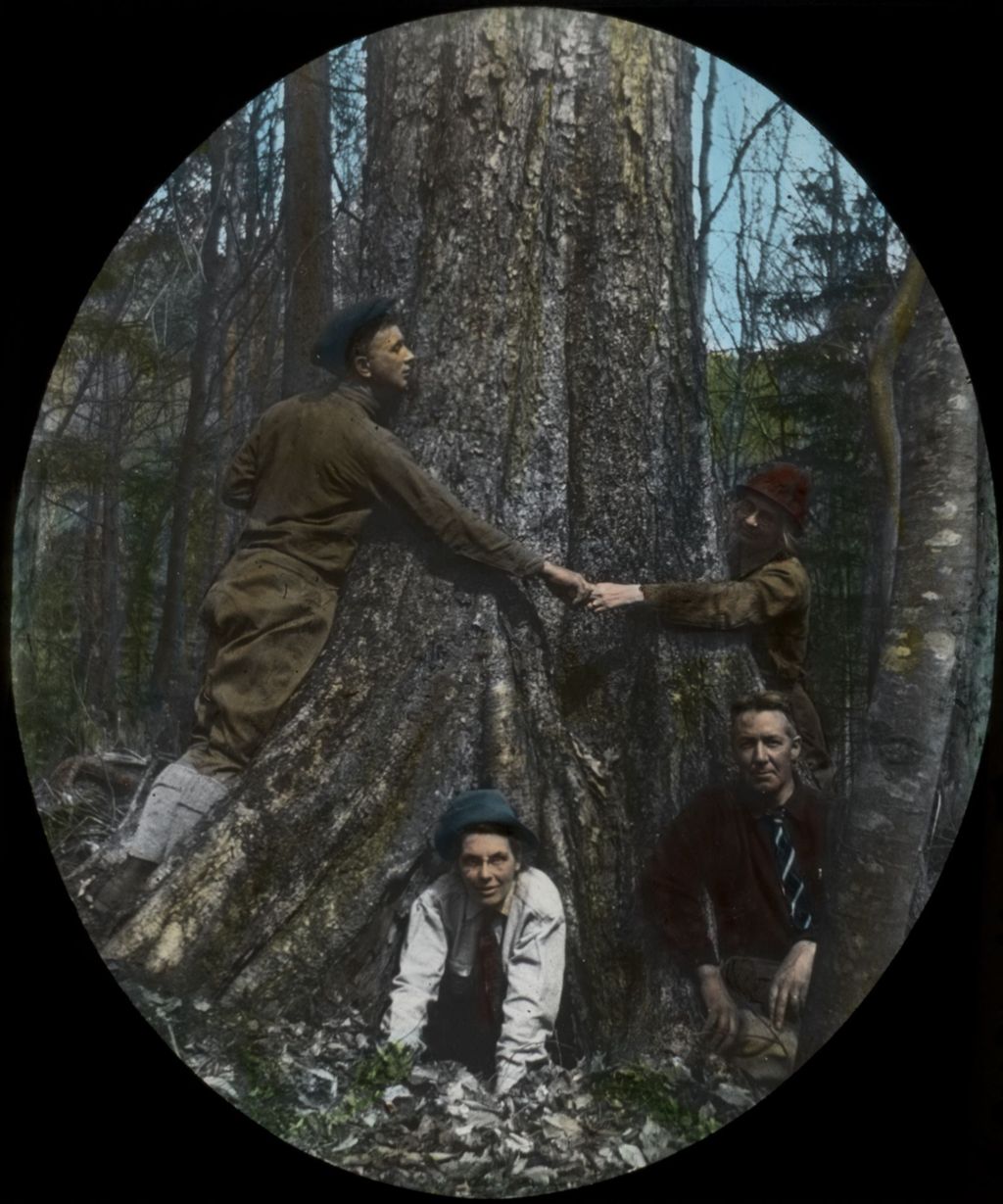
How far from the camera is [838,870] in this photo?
4.32 meters

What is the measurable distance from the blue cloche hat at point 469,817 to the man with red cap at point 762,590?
0.52 m

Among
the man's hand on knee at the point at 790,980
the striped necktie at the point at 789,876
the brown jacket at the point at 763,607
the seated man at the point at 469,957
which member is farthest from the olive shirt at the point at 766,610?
the seated man at the point at 469,957

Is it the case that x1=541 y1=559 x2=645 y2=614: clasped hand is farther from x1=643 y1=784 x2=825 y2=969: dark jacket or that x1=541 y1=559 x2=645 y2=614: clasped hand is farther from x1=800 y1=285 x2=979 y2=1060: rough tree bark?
x1=800 y1=285 x2=979 y2=1060: rough tree bark

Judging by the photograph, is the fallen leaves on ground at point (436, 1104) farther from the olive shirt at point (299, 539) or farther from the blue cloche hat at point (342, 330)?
the blue cloche hat at point (342, 330)

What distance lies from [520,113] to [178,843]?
193 centimetres

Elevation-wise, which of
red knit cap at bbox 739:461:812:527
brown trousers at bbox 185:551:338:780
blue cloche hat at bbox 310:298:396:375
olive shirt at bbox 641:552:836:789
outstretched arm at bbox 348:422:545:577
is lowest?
brown trousers at bbox 185:551:338:780

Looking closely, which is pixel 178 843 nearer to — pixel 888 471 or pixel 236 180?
pixel 236 180

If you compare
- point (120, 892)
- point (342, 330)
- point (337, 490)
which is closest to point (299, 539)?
point (337, 490)

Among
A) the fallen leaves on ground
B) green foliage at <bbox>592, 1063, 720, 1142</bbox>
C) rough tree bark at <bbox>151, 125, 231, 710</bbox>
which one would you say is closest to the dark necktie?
the fallen leaves on ground

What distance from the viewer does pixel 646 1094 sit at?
427cm

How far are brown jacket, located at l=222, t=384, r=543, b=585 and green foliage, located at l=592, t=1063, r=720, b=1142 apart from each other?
1221 millimetres

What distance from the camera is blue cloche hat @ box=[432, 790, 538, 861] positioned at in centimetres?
422

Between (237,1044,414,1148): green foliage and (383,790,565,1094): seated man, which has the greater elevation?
(383,790,565,1094): seated man

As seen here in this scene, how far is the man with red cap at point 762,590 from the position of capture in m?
4.25
